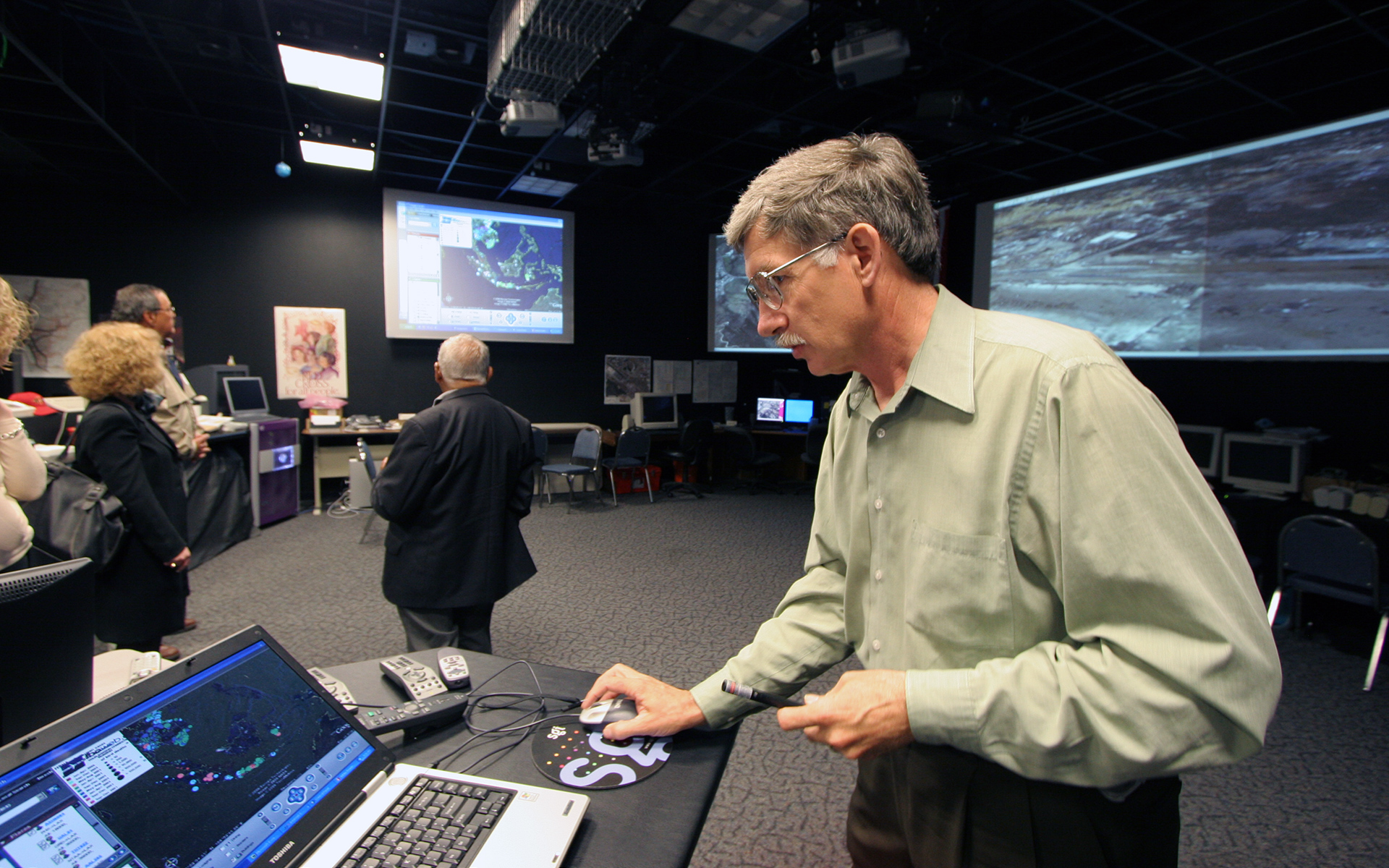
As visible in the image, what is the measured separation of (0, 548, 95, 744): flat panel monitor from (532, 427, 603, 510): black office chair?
213 inches

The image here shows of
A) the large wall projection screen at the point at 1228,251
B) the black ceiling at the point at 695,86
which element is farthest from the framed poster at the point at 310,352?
the large wall projection screen at the point at 1228,251

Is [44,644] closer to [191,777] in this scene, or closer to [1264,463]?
[191,777]

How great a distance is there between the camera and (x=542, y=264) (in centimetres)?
731

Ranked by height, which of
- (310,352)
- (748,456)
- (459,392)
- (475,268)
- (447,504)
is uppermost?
(475,268)

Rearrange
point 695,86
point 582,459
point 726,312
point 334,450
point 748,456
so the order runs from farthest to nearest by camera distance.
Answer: point 726,312 → point 748,456 → point 582,459 → point 334,450 → point 695,86

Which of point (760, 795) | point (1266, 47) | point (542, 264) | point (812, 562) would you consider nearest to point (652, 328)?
point (542, 264)

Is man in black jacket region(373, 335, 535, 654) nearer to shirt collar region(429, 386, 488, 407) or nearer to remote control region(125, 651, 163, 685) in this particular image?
shirt collar region(429, 386, 488, 407)

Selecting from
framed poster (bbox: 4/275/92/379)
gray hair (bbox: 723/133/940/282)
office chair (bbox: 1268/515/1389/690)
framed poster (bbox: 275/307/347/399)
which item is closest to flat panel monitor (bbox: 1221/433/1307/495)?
office chair (bbox: 1268/515/1389/690)

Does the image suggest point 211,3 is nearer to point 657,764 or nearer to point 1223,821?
point 657,764

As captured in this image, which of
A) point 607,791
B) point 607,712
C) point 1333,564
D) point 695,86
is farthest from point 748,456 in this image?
point 607,791

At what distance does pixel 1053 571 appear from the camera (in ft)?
2.37

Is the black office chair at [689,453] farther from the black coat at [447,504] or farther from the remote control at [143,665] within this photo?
the remote control at [143,665]

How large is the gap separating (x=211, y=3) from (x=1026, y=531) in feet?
16.0

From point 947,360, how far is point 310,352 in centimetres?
709
